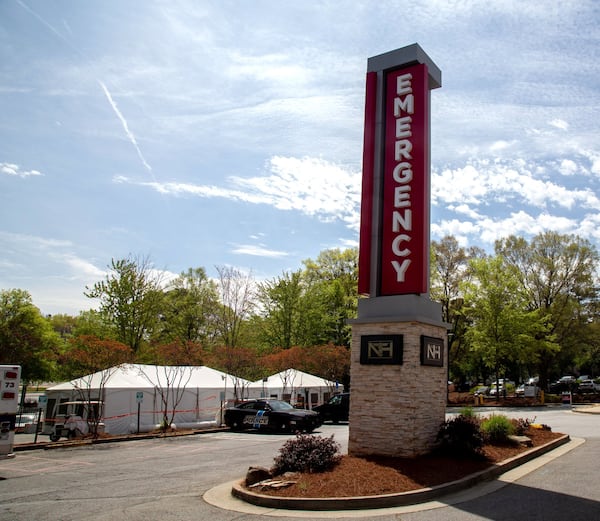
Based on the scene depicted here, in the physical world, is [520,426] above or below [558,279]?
below

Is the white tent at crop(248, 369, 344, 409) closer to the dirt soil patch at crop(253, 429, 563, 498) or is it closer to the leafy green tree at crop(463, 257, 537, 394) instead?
the leafy green tree at crop(463, 257, 537, 394)

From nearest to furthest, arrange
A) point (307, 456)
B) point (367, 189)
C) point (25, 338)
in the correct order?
point (307, 456) → point (367, 189) → point (25, 338)

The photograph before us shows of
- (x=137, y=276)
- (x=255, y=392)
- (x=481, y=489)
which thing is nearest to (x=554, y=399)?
(x=255, y=392)

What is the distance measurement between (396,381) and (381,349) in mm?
784

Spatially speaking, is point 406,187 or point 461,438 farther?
point 406,187

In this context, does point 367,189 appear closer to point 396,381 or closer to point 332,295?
point 396,381

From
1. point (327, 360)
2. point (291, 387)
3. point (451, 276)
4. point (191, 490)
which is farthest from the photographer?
point (451, 276)

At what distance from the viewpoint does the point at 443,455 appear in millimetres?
11391

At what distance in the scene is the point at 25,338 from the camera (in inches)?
1361

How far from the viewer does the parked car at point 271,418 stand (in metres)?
22.4

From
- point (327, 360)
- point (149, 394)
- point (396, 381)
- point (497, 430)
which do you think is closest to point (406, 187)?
point (396, 381)

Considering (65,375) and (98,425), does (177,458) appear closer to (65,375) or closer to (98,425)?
(98,425)

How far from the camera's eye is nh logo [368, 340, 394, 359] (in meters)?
11.7

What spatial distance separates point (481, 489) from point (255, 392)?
22601 millimetres
